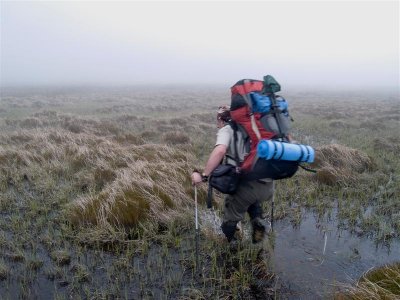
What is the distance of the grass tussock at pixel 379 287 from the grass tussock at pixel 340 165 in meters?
3.95

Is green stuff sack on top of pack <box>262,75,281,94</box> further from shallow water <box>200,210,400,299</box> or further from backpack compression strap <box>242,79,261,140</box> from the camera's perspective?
shallow water <box>200,210,400,299</box>

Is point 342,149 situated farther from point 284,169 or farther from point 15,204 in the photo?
point 15,204

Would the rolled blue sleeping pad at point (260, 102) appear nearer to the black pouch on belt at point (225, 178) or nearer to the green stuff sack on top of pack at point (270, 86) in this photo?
the green stuff sack on top of pack at point (270, 86)

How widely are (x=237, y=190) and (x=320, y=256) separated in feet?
5.83

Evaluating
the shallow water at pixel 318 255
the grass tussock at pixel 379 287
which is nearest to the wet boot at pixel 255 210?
the shallow water at pixel 318 255

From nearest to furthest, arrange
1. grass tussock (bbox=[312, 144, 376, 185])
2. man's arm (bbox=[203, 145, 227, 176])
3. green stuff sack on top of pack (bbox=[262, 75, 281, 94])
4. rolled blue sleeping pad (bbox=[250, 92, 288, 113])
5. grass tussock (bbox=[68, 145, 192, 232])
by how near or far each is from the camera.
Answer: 1. rolled blue sleeping pad (bbox=[250, 92, 288, 113])
2. green stuff sack on top of pack (bbox=[262, 75, 281, 94])
3. man's arm (bbox=[203, 145, 227, 176])
4. grass tussock (bbox=[68, 145, 192, 232])
5. grass tussock (bbox=[312, 144, 376, 185])

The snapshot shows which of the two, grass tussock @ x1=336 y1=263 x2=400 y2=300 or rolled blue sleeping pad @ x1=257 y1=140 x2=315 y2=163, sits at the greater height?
rolled blue sleeping pad @ x1=257 y1=140 x2=315 y2=163

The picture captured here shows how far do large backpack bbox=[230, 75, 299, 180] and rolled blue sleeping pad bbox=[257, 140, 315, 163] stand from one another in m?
0.16

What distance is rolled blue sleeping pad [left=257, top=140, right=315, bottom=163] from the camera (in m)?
3.42

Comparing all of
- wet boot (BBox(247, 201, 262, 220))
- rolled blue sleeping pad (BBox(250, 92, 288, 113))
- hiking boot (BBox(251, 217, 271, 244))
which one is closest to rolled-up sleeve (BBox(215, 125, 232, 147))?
rolled blue sleeping pad (BBox(250, 92, 288, 113))

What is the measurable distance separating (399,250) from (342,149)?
4758 mm

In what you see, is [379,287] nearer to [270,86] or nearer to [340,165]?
[270,86]

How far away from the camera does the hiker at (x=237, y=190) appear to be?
4.00 meters

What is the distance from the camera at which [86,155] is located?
8.92 m
